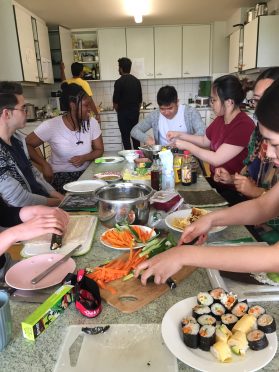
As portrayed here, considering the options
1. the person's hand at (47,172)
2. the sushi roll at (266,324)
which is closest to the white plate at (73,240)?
the sushi roll at (266,324)

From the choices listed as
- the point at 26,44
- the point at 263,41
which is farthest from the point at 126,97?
the point at 263,41

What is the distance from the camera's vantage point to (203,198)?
1548mm

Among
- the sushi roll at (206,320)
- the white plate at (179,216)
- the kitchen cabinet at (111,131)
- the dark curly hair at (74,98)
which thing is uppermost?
the dark curly hair at (74,98)

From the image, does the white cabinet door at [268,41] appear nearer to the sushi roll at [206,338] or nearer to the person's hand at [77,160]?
the person's hand at [77,160]

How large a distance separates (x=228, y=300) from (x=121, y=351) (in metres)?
0.26

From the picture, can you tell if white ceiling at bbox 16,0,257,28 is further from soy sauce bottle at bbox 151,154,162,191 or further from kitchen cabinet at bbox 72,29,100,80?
soy sauce bottle at bbox 151,154,162,191

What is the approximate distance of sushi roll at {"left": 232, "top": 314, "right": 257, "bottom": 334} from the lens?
A: 65cm

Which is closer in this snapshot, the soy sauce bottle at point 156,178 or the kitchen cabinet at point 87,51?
the soy sauce bottle at point 156,178

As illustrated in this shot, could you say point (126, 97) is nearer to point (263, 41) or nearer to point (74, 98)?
point (263, 41)

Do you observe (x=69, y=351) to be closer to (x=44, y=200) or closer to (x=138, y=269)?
(x=138, y=269)

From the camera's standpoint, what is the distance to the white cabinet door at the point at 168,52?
18.4 feet

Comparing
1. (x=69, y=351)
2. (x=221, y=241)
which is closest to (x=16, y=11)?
(x=221, y=241)

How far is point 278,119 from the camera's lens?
2.67ft

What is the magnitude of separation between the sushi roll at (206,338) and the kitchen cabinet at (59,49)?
5310 millimetres
